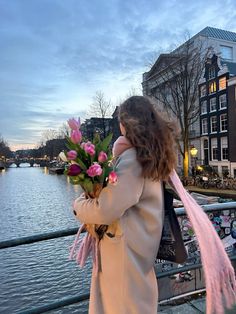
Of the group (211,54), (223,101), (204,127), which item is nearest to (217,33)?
(211,54)

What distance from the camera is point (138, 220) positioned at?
1746 millimetres

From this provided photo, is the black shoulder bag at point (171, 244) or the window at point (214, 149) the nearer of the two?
the black shoulder bag at point (171, 244)

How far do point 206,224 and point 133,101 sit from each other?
760mm

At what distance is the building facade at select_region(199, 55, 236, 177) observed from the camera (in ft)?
104

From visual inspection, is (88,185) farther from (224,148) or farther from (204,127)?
(204,127)

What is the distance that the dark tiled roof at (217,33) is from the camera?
141ft

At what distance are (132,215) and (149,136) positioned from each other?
1.35ft

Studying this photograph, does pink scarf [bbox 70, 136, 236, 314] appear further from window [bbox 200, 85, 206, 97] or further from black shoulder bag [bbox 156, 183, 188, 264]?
window [bbox 200, 85, 206, 97]

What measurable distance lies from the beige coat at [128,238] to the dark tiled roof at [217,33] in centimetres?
4402

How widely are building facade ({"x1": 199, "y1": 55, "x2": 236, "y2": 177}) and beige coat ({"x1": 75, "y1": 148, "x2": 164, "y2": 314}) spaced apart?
1175 inches

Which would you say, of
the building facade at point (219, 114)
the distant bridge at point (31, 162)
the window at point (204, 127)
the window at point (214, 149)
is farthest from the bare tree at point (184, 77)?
the distant bridge at point (31, 162)

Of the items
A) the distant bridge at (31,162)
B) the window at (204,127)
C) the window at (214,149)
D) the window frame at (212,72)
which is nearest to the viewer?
the window frame at (212,72)

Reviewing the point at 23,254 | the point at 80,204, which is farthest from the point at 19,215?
the point at 80,204

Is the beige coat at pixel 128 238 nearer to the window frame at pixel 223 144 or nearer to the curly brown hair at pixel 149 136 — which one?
the curly brown hair at pixel 149 136
